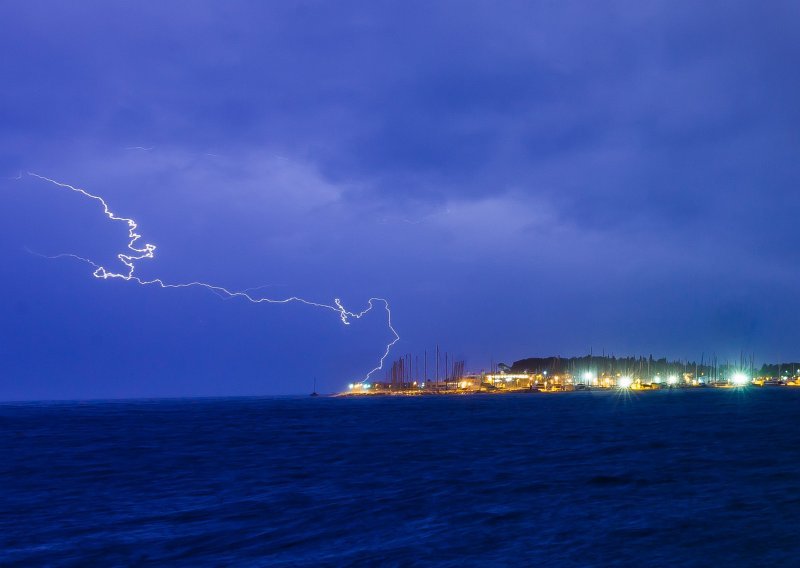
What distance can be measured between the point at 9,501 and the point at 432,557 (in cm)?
2379

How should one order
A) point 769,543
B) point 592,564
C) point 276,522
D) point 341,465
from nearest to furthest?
point 592,564 < point 769,543 < point 276,522 < point 341,465

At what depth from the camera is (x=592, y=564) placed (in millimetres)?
20625

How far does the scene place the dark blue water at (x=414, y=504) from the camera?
22.3 meters

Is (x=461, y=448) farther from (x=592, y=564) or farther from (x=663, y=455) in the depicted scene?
(x=592, y=564)

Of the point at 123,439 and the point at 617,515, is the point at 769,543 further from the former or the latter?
the point at 123,439

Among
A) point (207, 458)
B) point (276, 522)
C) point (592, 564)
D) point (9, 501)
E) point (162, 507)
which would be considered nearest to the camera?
point (592, 564)

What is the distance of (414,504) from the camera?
3034 cm

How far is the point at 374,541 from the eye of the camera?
23.6 meters

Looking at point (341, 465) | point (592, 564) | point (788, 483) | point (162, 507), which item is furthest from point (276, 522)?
point (788, 483)

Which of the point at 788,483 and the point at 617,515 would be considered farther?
the point at 788,483

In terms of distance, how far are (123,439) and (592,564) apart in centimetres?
6506

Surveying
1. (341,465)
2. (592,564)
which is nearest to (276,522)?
(592,564)

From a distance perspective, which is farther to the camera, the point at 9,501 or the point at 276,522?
the point at 9,501

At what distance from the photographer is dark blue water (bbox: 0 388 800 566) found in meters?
22.3
